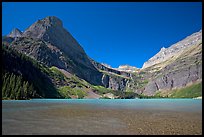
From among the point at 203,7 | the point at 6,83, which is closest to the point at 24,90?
the point at 6,83

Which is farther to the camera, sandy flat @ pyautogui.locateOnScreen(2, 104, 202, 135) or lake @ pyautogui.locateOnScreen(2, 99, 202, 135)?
lake @ pyautogui.locateOnScreen(2, 99, 202, 135)

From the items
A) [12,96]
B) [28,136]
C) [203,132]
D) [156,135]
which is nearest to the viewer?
[28,136]

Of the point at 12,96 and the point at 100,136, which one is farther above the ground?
the point at 12,96

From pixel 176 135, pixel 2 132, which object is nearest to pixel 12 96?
→ pixel 2 132

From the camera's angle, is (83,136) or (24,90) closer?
(83,136)

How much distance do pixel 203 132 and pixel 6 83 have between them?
164 metres

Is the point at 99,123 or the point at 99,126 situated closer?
the point at 99,126

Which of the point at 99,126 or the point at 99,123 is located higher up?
the point at 99,123

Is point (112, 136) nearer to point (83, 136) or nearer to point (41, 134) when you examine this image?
point (83, 136)

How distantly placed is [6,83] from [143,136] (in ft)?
533

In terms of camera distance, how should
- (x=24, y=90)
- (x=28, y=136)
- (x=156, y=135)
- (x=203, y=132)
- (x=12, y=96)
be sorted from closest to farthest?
(x=28, y=136) → (x=156, y=135) → (x=203, y=132) → (x=12, y=96) → (x=24, y=90)

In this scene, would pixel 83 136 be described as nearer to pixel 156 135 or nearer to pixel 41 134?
pixel 41 134

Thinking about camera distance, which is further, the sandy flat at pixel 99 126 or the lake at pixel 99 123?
the lake at pixel 99 123

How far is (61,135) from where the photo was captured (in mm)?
30328
